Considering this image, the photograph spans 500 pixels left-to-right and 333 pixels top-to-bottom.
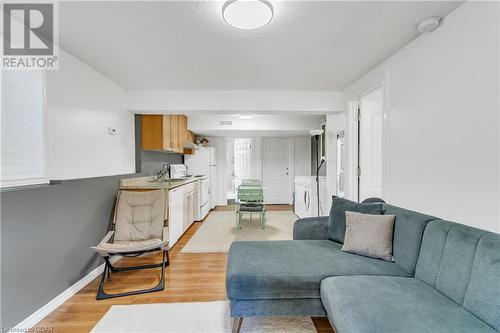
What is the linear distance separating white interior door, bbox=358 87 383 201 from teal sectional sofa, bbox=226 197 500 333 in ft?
3.52

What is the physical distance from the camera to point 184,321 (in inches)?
67.7

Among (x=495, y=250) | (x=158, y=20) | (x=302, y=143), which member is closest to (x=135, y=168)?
(x=158, y=20)

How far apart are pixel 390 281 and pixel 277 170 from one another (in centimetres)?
537

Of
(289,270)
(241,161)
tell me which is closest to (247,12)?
(289,270)

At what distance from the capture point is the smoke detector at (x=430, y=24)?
1.62m

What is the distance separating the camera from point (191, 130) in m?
5.25

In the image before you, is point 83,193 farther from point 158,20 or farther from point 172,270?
point 158,20

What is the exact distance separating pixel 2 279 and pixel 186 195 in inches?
97.0

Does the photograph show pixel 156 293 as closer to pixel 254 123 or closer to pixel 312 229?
pixel 312 229

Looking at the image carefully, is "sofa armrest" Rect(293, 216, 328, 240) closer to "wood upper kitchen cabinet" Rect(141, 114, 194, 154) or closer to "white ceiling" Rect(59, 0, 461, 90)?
"white ceiling" Rect(59, 0, 461, 90)

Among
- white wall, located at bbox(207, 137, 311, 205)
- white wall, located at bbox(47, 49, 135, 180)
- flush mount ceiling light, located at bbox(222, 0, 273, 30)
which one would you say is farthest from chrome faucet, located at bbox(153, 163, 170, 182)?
flush mount ceiling light, located at bbox(222, 0, 273, 30)

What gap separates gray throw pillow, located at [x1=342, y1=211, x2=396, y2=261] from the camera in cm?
179

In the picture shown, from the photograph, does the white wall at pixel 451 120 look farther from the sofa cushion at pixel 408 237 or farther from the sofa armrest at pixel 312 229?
the sofa armrest at pixel 312 229

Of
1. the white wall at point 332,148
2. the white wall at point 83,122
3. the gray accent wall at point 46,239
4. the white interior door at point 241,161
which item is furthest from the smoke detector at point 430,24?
the white interior door at point 241,161
